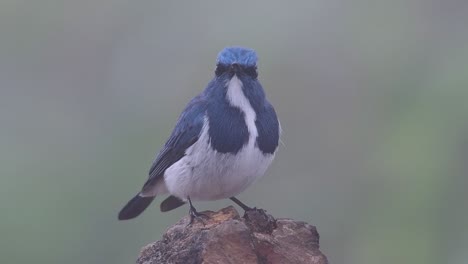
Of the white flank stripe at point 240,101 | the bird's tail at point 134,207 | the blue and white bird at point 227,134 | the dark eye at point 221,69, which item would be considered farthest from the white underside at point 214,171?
the bird's tail at point 134,207

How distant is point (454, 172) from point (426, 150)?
333 millimetres

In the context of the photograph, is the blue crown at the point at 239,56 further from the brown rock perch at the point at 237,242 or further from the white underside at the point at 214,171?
the brown rock perch at the point at 237,242

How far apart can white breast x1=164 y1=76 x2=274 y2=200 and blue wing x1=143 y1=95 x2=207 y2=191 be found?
0.18 ft

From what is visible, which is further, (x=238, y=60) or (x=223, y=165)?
(x=223, y=165)

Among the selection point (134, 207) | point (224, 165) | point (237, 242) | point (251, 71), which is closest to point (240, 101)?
point (251, 71)

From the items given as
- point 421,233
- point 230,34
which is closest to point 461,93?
point 421,233

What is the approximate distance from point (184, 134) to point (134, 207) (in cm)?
101

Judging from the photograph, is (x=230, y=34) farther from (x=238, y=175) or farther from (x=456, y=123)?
(x=238, y=175)

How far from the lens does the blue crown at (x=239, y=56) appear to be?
18.6 ft

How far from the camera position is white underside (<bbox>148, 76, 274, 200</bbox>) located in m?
5.77

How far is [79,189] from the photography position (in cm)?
823

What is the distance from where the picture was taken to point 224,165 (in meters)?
5.79

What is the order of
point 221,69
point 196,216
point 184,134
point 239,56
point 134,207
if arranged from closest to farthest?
point 196,216
point 239,56
point 221,69
point 184,134
point 134,207

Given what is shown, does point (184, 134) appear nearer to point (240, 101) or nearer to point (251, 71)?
point (240, 101)
